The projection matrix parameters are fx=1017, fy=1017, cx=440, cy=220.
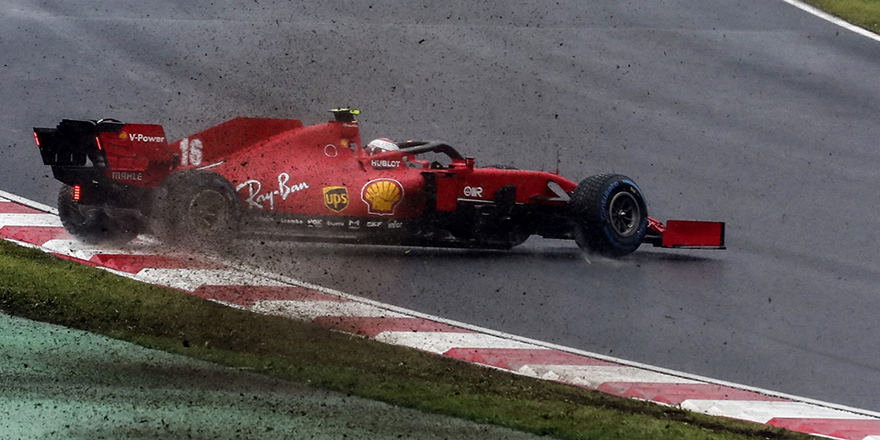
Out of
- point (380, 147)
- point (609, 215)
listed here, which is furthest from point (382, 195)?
point (609, 215)

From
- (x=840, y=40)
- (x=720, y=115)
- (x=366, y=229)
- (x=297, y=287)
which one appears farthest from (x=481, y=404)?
(x=840, y=40)

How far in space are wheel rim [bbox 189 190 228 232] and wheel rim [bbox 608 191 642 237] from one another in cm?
398

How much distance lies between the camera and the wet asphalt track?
355 inches

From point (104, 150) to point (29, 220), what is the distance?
1.56 m

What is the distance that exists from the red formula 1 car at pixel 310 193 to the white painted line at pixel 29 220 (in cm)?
52

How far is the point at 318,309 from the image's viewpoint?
848cm

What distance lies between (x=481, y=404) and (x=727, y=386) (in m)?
2.47

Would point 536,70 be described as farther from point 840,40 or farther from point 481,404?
point 481,404

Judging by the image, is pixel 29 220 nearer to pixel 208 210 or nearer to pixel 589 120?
pixel 208 210

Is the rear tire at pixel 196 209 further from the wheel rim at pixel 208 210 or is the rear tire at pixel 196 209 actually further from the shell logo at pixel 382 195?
the shell logo at pixel 382 195

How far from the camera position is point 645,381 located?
787cm

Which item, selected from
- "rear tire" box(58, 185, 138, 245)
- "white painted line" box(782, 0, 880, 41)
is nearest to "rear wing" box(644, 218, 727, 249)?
"rear tire" box(58, 185, 138, 245)

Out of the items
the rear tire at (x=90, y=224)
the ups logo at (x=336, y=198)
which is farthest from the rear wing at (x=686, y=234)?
the rear tire at (x=90, y=224)

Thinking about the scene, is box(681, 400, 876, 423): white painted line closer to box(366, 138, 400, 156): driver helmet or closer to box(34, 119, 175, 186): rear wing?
box(366, 138, 400, 156): driver helmet
